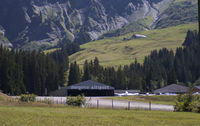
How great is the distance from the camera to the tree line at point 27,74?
11712cm

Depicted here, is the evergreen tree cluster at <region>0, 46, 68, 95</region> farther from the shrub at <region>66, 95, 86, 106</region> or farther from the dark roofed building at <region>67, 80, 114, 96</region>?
the shrub at <region>66, 95, 86, 106</region>

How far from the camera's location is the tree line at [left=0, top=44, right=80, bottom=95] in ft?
384

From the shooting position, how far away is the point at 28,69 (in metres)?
137

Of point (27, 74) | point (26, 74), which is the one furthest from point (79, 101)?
point (27, 74)

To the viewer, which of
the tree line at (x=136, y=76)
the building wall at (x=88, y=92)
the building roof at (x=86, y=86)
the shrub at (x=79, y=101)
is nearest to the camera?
the shrub at (x=79, y=101)

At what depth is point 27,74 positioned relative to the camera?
137 meters

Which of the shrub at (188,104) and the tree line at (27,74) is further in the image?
the tree line at (27,74)

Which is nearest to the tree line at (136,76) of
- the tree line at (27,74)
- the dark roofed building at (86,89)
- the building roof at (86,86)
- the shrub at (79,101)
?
the tree line at (27,74)

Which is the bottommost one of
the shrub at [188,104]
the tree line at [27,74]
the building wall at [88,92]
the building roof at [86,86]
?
the shrub at [188,104]

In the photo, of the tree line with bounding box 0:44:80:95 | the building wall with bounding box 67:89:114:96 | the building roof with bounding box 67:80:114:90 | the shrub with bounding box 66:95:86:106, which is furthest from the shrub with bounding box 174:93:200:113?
the building roof with bounding box 67:80:114:90

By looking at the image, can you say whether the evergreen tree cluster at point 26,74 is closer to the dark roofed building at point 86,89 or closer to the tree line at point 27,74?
the tree line at point 27,74

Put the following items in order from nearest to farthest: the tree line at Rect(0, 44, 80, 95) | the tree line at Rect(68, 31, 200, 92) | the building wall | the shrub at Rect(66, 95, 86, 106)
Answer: the shrub at Rect(66, 95, 86, 106), the tree line at Rect(0, 44, 80, 95), the building wall, the tree line at Rect(68, 31, 200, 92)

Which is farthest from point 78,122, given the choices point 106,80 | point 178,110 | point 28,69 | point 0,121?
A: point 106,80

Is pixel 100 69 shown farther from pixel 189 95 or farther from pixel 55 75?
pixel 189 95
